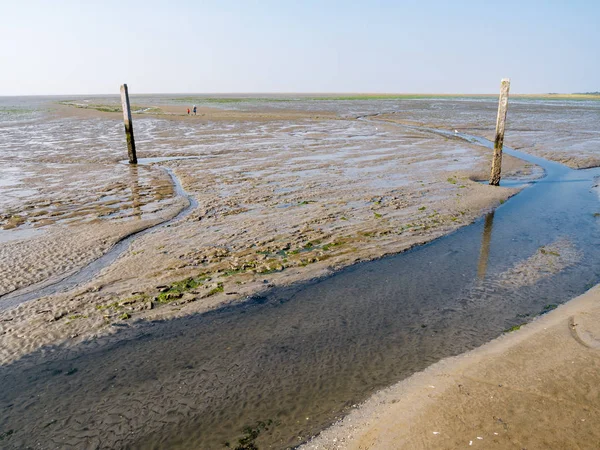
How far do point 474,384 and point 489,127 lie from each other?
3745 centimetres

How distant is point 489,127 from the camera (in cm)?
3769

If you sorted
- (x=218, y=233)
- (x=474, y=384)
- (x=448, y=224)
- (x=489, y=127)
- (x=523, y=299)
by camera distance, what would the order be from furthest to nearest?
(x=489, y=127)
(x=448, y=224)
(x=218, y=233)
(x=523, y=299)
(x=474, y=384)

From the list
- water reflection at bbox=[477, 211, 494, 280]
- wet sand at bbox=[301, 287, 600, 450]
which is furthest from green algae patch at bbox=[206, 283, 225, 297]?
water reflection at bbox=[477, 211, 494, 280]

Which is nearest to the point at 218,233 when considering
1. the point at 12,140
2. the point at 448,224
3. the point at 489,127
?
the point at 448,224

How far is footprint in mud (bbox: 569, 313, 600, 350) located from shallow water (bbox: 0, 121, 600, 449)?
63 cm

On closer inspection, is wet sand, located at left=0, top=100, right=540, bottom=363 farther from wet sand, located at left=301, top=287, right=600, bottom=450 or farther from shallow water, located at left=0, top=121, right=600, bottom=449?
wet sand, located at left=301, top=287, right=600, bottom=450

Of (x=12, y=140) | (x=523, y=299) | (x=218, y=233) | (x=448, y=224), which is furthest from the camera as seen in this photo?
(x=12, y=140)

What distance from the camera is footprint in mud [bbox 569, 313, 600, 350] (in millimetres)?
5445

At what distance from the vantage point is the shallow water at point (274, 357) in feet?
14.8

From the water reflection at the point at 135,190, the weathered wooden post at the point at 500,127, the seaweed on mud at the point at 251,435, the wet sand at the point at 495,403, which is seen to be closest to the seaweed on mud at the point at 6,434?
the seaweed on mud at the point at 251,435

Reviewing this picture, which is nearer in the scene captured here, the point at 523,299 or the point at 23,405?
the point at 23,405

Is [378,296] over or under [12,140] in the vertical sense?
under

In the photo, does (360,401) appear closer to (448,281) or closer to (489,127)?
(448,281)

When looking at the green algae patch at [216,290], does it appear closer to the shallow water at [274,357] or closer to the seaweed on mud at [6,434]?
the shallow water at [274,357]
